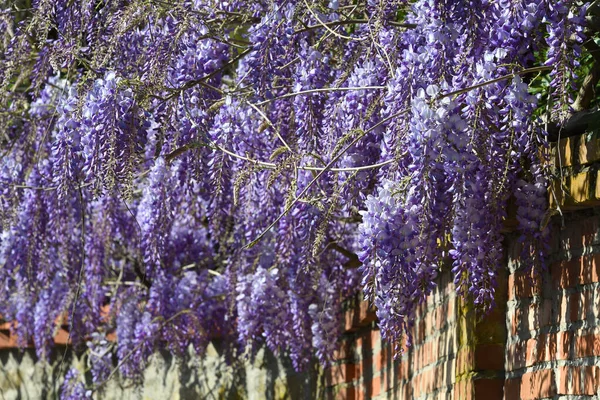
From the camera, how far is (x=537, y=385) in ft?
9.57

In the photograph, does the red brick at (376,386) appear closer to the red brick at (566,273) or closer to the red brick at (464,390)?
the red brick at (464,390)

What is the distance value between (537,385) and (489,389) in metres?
0.29

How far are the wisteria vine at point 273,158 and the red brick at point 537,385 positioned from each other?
248 mm

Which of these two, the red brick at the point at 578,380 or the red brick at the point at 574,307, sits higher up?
the red brick at the point at 574,307

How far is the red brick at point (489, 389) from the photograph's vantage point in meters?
3.19

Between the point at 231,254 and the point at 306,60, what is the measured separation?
1.96 metres

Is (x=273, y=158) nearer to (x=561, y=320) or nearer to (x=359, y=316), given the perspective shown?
(x=561, y=320)

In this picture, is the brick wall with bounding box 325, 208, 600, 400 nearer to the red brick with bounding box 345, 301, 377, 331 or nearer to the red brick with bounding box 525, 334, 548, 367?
the red brick with bounding box 525, 334, 548, 367

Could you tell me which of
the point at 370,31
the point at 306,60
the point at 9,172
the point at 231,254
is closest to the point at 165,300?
the point at 231,254

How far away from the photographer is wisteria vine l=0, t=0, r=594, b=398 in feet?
9.28

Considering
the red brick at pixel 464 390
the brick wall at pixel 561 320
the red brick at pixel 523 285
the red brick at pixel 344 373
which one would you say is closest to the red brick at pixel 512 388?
the brick wall at pixel 561 320

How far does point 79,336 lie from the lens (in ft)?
20.1

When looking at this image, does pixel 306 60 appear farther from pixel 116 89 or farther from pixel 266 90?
pixel 116 89

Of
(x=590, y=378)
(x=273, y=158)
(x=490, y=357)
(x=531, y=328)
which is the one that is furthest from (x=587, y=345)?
(x=273, y=158)
